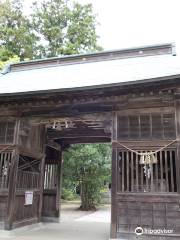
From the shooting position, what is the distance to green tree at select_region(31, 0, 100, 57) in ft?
75.7

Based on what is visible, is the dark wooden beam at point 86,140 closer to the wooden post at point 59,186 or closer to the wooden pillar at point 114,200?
the wooden post at point 59,186

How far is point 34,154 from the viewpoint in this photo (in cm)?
970

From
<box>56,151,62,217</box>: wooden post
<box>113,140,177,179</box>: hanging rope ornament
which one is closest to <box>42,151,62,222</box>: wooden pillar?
<box>56,151,62,217</box>: wooden post

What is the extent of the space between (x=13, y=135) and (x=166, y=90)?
15.8 ft

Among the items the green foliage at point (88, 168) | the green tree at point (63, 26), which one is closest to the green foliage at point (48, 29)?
the green tree at point (63, 26)

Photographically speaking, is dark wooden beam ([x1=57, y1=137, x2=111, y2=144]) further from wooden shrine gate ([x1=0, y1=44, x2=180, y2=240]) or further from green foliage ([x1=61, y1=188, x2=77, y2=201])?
green foliage ([x1=61, y1=188, x2=77, y2=201])

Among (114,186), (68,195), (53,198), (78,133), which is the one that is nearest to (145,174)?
(114,186)

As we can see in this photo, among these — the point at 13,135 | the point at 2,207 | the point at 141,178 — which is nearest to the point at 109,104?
the point at 141,178

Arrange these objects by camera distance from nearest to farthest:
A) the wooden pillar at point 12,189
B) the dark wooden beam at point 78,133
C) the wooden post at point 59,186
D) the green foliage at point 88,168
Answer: the wooden pillar at point 12,189
the dark wooden beam at point 78,133
the wooden post at point 59,186
the green foliage at point 88,168

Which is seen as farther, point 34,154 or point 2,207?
point 34,154

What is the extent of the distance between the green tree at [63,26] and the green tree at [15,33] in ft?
2.98

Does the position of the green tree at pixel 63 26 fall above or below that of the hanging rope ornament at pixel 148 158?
above

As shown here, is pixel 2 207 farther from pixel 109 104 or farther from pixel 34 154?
pixel 109 104

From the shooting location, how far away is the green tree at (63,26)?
23.1 metres
